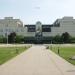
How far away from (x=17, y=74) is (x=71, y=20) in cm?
18063

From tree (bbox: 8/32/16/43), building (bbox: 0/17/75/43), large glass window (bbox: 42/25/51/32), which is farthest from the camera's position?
large glass window (bbox: 42/25/51/32)

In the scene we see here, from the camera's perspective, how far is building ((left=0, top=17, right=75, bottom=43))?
187750mm

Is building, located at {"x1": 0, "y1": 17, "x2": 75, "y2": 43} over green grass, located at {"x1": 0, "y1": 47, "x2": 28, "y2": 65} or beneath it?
over

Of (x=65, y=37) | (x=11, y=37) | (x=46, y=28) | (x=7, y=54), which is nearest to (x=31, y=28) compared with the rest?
(x=46, y=28)

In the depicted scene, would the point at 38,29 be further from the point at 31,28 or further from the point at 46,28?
the point at 46,28

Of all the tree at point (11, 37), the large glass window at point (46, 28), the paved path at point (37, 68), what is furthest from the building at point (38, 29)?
the paved path at point (37, 68)

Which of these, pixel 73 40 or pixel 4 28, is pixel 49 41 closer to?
pixel 73 40

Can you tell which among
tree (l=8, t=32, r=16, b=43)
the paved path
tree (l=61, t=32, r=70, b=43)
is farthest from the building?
the paved path

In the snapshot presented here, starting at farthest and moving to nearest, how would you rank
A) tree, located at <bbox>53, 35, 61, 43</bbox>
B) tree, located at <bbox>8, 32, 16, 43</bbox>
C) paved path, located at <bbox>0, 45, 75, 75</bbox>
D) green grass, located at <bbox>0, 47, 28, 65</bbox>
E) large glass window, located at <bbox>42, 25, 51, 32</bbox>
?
large glass window, located at <bbox>42, 25, 51, 32</bbox>
tree, located at <bbox>53, 35, 61, 43</bbox>
tree, located at <bbox>8, 32, 16, 43</bbox>
green grass, located at <bbox>0, 47, 28, 65</bbox>
paved path, located at <bbox>0, 45, 75, 75</bbox>

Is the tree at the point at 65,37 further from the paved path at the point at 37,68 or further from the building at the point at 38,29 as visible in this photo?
the paved path at the point at 37,68

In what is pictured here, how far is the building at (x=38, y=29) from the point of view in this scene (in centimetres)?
18775

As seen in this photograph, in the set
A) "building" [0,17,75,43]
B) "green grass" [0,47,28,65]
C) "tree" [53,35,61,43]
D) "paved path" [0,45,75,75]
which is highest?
"building" [0,17,75,43]

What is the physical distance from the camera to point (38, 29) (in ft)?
645

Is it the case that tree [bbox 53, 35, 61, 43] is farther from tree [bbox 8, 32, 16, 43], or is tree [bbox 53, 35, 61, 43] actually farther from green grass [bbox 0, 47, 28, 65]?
green grass [bbox 0, 47, 28, 65]
